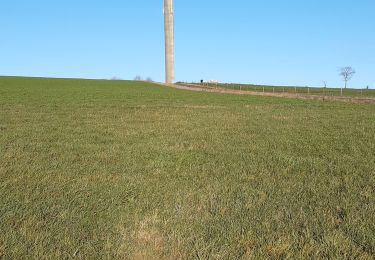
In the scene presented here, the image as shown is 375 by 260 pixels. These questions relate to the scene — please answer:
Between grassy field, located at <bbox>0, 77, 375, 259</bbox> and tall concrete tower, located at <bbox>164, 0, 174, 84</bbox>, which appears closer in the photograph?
grassy field, located at <bbox>0, 77, 375, 259</bbox>

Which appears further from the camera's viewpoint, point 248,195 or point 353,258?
Answer: point 248,195

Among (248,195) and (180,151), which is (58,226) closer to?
(248,195)

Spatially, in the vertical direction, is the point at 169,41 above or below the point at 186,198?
above

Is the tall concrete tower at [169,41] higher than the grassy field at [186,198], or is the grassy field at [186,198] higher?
the tall concrete tower at [169,41]

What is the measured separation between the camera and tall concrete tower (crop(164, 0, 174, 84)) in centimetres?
7156

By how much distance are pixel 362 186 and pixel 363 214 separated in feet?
5.16

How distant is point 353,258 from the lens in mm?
4379

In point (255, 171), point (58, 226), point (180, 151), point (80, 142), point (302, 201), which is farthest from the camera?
point (80, 142)

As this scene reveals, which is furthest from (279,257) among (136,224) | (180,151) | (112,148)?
(112,148)

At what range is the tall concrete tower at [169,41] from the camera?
7156 cm

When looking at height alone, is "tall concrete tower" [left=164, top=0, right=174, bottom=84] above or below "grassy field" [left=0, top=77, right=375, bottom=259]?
above

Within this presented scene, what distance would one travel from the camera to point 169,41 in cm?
7494

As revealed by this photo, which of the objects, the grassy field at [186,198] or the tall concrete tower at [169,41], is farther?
the tall concrete tower at [169,41]

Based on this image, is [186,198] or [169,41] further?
[169,41]
